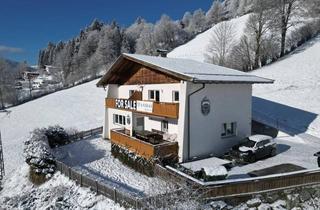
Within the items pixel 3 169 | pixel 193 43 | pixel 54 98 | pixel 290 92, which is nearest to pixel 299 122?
pixel 290 92

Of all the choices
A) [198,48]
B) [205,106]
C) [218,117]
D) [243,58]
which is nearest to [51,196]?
[205,106]

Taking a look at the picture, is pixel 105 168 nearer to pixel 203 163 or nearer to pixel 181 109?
pixel 181 109

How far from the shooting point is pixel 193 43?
275 ft

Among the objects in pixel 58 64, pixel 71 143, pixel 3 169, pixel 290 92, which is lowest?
pixel 3 169

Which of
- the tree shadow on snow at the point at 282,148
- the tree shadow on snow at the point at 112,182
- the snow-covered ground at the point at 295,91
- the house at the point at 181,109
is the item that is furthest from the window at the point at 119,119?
the snow-covered ground at the point at 295,91

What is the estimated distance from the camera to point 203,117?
20906mm

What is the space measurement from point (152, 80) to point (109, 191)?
1015cm

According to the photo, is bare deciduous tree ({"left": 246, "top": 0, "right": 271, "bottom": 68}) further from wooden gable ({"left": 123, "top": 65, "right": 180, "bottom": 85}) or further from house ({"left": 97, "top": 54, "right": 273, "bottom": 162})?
wooden gable ({"left": 123, "top": 65, "right": 180, "bottom": 85})

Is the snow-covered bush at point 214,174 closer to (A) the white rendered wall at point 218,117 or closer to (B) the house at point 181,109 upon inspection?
(B) the house at point 181,109

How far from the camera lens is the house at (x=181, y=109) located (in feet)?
65.5

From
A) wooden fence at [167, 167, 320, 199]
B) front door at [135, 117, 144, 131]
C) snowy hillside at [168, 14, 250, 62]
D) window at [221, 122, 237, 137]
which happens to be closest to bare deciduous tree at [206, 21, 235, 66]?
snowy hillside at [168, 14, 250, 62]

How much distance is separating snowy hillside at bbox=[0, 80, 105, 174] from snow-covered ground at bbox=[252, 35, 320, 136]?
2080 centimetres

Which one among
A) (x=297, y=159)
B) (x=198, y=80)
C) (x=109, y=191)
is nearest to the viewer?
(x=109, y=191)

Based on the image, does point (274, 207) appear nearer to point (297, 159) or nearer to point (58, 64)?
point (297, 159)
